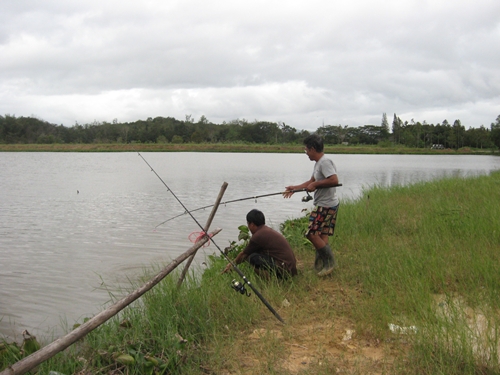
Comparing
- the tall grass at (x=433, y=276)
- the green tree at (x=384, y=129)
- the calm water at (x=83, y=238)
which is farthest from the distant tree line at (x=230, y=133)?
the tall grass at (x=433, y=276)

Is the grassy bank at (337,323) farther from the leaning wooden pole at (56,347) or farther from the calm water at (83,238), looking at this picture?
the calm water at (83,238)

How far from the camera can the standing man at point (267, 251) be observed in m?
5.08

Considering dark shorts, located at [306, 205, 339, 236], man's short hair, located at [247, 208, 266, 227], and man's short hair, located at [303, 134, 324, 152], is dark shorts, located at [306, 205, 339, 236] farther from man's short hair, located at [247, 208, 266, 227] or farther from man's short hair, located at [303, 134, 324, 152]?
man's short hair, located at [303, 134, 324, 152]

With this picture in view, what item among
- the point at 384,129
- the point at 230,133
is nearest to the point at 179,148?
the point at 230,133

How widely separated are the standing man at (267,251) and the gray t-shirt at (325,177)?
628 mm

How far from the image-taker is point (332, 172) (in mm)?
4941

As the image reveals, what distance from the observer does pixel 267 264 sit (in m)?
5.10

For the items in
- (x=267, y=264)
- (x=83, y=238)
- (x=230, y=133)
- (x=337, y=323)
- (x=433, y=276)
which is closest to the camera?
(x=337, y=323)

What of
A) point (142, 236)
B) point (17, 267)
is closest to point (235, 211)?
point (142, 236)

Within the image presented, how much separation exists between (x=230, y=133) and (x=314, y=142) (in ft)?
272

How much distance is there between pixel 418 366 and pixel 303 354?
32.6 inches

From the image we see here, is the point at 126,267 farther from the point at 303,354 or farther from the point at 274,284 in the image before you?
the point at 303,354

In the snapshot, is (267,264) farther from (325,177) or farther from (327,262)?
(325,177)

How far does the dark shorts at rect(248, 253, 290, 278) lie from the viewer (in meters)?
5.06
